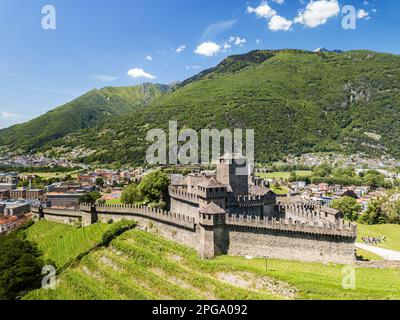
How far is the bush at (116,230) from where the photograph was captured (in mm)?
51156

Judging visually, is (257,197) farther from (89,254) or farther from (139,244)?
(89,254)

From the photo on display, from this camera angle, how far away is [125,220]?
55.7m

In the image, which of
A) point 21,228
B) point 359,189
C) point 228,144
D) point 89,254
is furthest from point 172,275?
point 228,144

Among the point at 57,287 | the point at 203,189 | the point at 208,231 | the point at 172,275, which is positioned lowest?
the point at 57,287

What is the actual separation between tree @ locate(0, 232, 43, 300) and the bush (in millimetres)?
9576

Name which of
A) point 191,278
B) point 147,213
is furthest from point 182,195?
point 191,278

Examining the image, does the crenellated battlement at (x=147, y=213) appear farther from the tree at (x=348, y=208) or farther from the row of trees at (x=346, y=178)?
the row of trees at (x=346, y=178)

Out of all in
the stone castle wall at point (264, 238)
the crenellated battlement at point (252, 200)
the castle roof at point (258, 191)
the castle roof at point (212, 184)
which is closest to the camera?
the stone castle wall at point (264, 238)

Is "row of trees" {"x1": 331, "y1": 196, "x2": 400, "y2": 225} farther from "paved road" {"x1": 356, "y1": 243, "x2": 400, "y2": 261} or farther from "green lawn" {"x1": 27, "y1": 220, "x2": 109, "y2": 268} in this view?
"green lawn" {"x1": 27, "y1": 220, "x2": 109, "y2": 268}

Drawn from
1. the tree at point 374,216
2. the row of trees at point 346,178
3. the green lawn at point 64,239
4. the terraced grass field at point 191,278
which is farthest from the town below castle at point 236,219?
the row of trees at point 346,178

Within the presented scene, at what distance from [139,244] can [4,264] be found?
19.0 metres

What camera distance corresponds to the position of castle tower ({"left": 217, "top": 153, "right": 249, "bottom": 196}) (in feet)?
164

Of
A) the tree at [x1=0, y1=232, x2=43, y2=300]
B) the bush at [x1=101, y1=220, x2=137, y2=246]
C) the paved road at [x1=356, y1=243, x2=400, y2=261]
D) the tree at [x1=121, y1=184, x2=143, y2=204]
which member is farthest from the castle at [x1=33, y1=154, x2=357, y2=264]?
the tree at [x1=0, y1=232, x2=43, y2=300]

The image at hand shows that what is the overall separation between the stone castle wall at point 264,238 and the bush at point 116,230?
8809 millimetres
